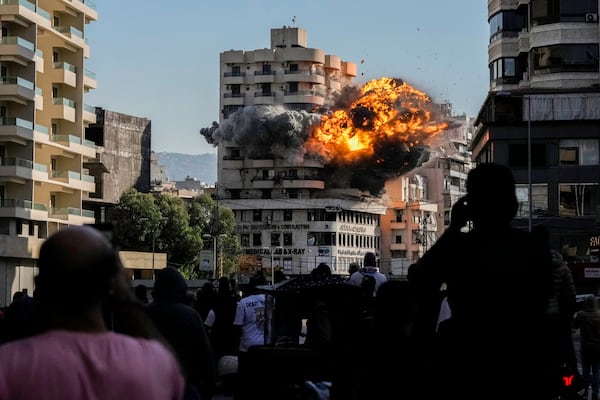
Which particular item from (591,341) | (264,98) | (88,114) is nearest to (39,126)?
(88,114)

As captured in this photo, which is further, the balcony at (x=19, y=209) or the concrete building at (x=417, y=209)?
the concrete building at (x=417, y=209)

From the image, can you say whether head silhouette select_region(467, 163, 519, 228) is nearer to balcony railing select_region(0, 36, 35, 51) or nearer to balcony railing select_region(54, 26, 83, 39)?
balcony railing select_region(0, 36, 35, 51)

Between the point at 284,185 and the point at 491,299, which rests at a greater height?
the point at 284,185

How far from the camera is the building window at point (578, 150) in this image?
206 ft

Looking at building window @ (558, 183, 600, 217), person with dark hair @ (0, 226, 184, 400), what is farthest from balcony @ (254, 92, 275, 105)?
person with dark hair @ (0, 226, 184, 400)

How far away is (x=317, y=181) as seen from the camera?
139m

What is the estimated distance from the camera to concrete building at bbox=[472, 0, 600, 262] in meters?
62.3

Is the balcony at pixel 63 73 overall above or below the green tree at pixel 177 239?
above

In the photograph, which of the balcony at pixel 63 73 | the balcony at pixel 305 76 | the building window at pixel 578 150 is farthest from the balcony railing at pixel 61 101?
the balcony at pixel 305 76

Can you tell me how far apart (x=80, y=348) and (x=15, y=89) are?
62.6 meters

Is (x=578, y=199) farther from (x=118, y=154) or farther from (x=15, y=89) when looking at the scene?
(x=118, y=154)

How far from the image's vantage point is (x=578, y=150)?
62969 millimetres

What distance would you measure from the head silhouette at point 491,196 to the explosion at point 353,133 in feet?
294

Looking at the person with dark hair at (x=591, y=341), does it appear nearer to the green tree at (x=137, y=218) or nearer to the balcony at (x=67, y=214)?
the balcony at (x=67, y=214)
